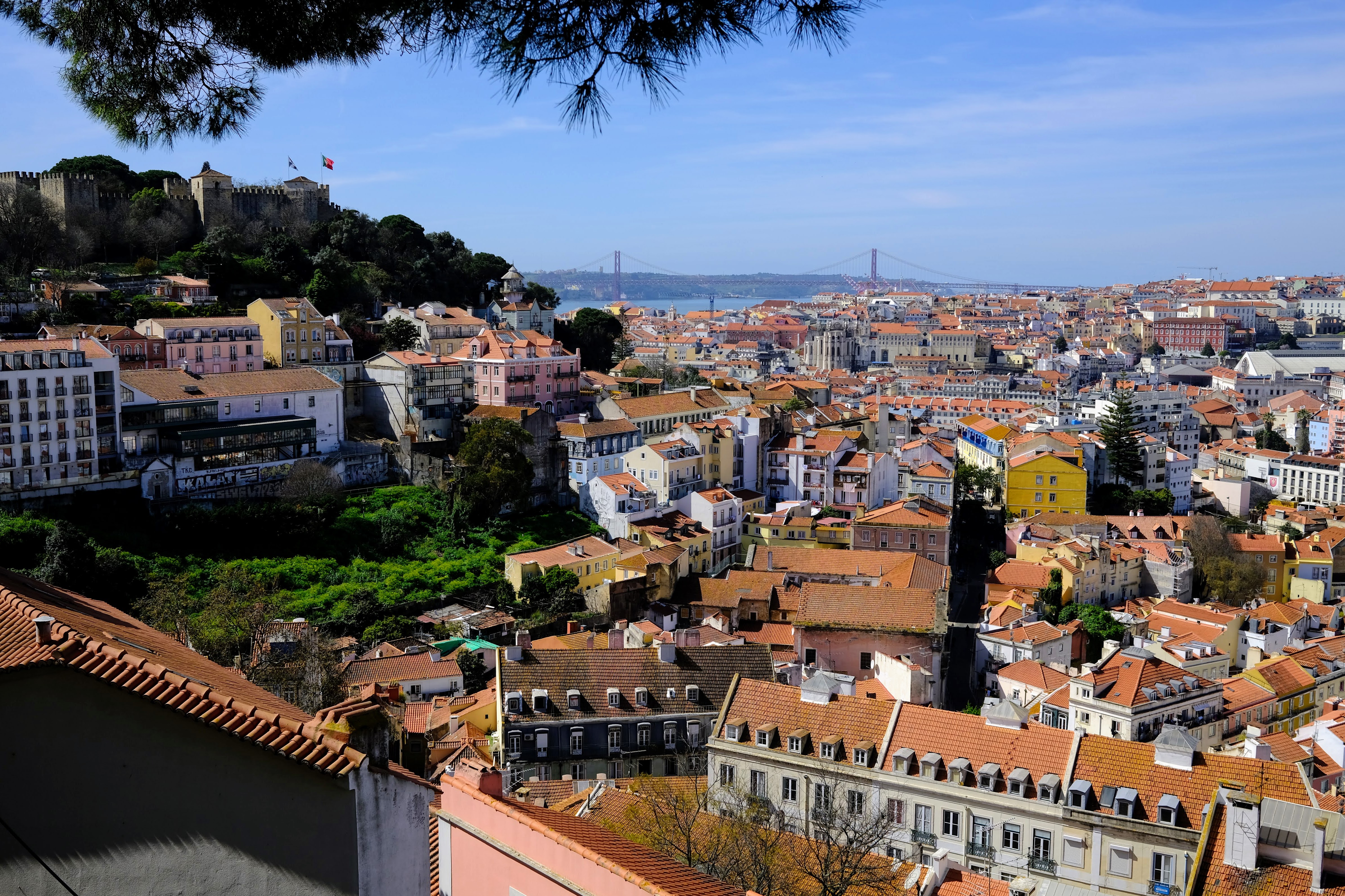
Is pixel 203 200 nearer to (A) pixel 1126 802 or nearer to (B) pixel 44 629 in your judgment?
(A) pixel 1126 802

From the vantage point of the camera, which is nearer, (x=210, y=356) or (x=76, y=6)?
(x=76, y=6)

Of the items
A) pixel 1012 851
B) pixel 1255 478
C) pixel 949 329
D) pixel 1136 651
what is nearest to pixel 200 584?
pixel 1012 851

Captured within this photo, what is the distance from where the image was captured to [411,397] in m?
24.8

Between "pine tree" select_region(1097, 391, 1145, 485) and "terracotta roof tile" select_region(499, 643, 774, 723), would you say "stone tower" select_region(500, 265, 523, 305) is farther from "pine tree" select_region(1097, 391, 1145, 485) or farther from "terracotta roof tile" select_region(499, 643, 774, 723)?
"terracotta roof tile" select_region(499, 643, 774, 723)

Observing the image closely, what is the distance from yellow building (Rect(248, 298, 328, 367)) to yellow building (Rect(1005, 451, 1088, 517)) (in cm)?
1768

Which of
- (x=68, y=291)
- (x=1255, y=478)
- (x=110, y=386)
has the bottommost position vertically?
(x=1255, y=478)

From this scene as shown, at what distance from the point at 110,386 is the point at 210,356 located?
4704 mm

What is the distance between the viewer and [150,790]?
311cm

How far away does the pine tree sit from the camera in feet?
114

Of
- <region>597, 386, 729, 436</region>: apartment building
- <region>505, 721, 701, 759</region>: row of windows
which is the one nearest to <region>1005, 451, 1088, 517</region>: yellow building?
<region>597, 386, 729, 436</region>: apartment building

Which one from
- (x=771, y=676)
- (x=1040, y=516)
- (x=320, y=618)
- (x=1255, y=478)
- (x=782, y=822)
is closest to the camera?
(x=782, y=822)

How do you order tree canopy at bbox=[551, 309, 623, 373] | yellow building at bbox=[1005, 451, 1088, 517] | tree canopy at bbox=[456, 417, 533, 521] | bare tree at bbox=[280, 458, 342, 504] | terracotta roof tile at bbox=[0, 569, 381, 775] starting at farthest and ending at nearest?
tree canopy at bbox=[551, 309, 623, 373]
yellow building at bbox=[1005, 451, 1088, 517]
tree canopy at bbox=[456, 417, 533, 521]
bare tree at bbox=[280, 458, 342, 504]
terracotta roof tile at bbox=[0, 569, 381, 775]

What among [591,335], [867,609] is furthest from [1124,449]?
[867,609]

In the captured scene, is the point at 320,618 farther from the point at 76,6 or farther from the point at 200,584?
the point at 76,6
